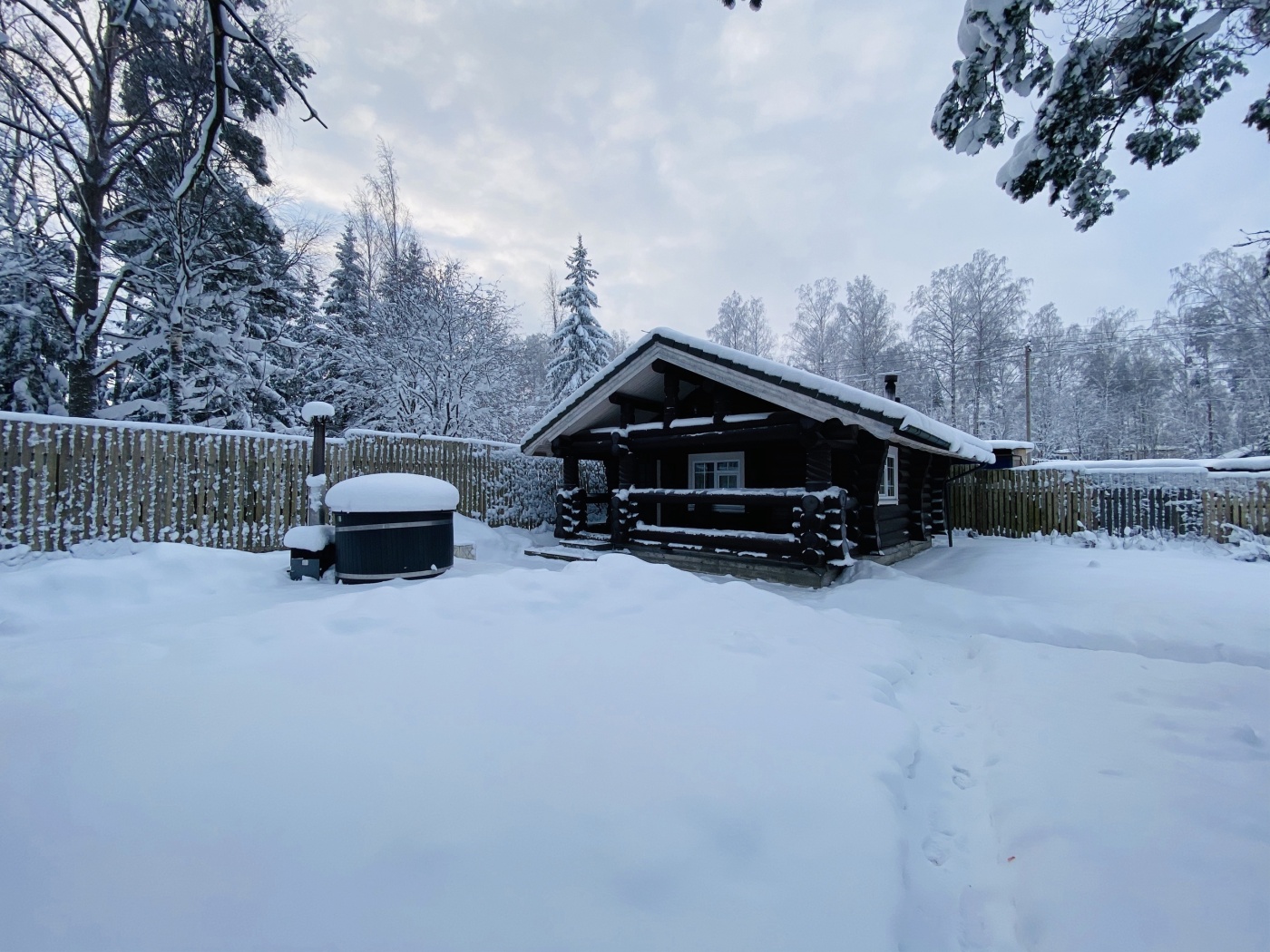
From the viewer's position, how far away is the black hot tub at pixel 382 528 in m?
6.50

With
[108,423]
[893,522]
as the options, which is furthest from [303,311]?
[893,522]

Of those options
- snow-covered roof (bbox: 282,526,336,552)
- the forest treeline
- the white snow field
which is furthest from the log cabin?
the forest treeline

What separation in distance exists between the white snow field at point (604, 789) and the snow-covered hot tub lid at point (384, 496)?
2547 mm

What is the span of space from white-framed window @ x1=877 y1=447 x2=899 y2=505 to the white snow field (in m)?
5.73

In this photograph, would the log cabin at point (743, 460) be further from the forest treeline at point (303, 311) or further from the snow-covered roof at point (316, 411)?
the forest treeline at point (303, 311)

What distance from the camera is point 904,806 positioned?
2.30m

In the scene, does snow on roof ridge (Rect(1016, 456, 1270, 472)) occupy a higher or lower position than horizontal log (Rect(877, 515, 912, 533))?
higher

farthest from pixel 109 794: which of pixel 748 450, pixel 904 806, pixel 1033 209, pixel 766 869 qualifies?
pixel 748 450

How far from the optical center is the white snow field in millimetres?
1491

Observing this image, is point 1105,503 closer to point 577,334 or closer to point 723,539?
point 723,539

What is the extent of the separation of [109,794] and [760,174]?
14843 millimetres

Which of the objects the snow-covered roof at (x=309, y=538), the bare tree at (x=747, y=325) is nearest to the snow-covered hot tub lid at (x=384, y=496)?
the snow-covered roof at (x=309, y=538)

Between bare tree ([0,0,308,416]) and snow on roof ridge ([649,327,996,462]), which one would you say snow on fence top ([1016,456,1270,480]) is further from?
bare tree ([0,0,308,416])

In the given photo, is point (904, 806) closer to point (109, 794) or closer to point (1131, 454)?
point (109, 794)
